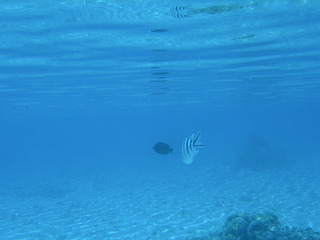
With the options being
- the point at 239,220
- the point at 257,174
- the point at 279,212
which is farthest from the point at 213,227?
the point at 257,174

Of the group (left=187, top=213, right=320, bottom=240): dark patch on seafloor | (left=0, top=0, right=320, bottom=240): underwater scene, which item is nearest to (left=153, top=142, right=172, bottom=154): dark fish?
(left=0, top=0, right=320, bottom=240): underwater scene

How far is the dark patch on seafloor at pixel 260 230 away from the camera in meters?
8.20

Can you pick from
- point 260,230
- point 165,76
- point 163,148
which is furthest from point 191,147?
point 165,76

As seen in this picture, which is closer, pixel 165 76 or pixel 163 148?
pixel 163 148

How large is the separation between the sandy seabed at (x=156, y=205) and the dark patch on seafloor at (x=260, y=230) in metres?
3.92

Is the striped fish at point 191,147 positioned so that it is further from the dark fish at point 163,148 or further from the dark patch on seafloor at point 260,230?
the dark patch on seafloor at point 260,230

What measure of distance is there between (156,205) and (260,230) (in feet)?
33.4

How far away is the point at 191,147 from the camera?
4.60m

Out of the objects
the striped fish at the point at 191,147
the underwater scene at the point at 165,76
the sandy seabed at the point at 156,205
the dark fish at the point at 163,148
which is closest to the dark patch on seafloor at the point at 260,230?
the underwater scene at the point at 165,76

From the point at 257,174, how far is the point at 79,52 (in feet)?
59.3

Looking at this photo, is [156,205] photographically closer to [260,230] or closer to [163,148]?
[260,230]

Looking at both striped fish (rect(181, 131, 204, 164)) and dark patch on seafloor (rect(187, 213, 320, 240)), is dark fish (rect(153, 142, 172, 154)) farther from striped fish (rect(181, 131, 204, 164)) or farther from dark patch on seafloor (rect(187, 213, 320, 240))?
dark patch on seafloor (rect(187, 213, 320, 240))

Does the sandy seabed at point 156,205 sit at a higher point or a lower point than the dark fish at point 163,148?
higher

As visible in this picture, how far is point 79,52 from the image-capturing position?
15.9 metres
